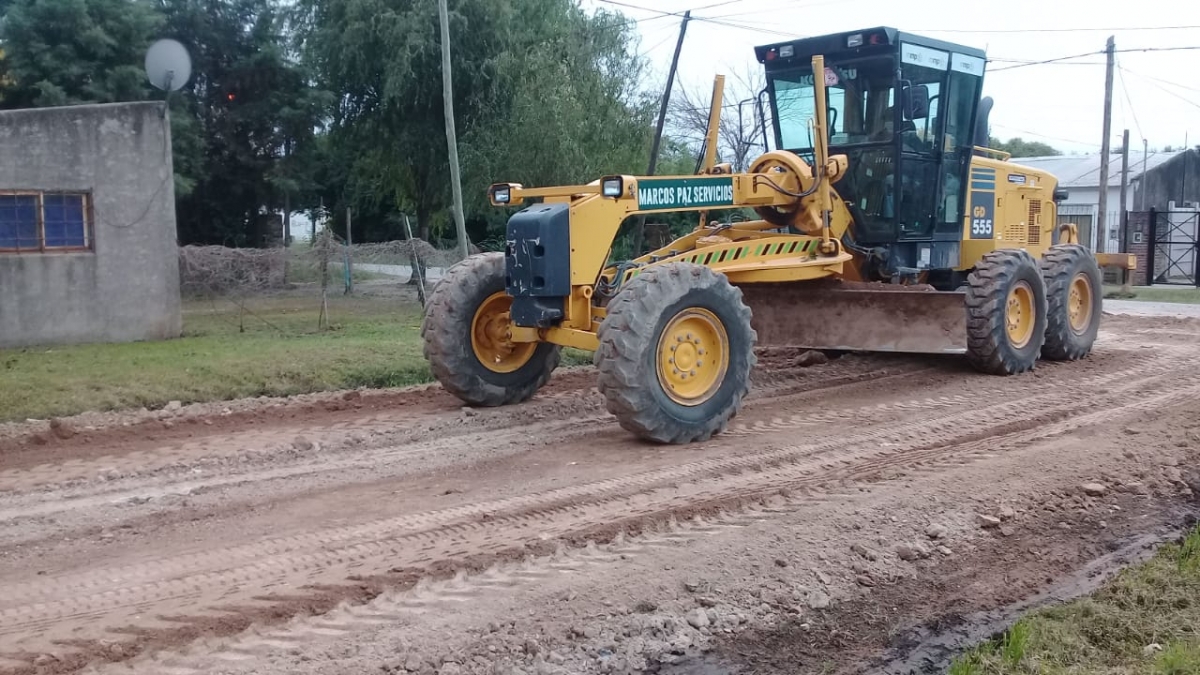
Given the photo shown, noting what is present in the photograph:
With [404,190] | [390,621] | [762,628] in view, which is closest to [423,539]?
[390,621]

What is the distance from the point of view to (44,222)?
15133 millimetres

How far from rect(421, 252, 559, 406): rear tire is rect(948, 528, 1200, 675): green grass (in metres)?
5.48

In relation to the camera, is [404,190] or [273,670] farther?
[404,190]

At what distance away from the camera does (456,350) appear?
9523 millimetres

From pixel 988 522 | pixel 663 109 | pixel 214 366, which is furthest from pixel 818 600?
pixel 663 109

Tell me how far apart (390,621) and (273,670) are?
617mm

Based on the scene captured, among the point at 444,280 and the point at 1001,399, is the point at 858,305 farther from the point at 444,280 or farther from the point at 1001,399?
the point at 444,280

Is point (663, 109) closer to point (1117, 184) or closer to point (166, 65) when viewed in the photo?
point (166, 65)

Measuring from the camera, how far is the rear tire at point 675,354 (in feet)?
26.2

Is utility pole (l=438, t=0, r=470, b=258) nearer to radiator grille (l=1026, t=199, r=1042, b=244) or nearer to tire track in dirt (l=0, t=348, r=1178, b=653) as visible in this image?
radiator grille (l=1026, t=199, r=1042, b=244)

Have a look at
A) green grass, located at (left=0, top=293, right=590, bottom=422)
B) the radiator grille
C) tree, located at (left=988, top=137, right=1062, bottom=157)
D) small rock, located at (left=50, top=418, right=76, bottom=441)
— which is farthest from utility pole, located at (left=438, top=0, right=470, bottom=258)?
tree, located at (left=988, top=137, right=1062, bottom=157)

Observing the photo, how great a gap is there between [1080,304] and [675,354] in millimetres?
6828

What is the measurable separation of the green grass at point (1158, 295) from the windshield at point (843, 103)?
13.9m

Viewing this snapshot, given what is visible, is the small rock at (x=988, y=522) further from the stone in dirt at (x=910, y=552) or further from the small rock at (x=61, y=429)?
the small rock at (x=61, y=429)
